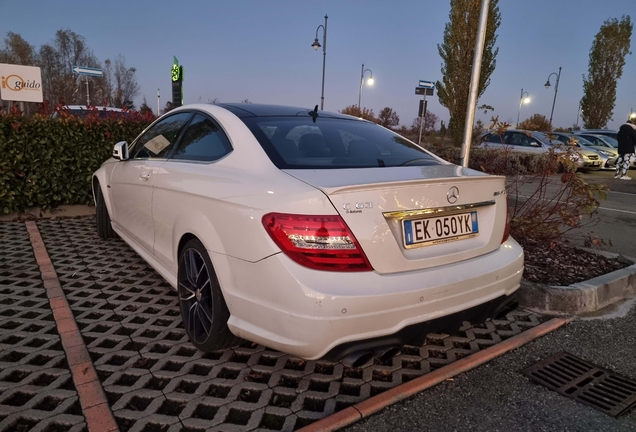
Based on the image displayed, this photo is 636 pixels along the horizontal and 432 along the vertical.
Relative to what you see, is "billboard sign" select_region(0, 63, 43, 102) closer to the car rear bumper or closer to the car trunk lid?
the car rear bumper

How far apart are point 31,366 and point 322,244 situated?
187 centimetres

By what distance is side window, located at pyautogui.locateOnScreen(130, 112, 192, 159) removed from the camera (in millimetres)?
3602

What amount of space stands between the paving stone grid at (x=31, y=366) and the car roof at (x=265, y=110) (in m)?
1.86

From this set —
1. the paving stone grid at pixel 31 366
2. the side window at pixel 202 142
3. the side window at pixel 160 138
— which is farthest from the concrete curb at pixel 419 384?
the side window at pixel 160 138

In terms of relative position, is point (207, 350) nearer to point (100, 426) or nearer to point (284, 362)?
point (284, 362)

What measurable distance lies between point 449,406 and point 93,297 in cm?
274

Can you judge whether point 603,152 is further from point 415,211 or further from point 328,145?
point 415,211

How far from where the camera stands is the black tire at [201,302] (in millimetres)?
2576

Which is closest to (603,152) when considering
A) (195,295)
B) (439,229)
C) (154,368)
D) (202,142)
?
(439,229)

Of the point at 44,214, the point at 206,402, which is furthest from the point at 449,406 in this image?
the point at 44,214

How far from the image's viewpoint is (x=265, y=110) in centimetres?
329

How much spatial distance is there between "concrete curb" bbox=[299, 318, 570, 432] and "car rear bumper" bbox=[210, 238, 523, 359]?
343 mm

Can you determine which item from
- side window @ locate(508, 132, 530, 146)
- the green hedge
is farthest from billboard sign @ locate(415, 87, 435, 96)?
the green hedge

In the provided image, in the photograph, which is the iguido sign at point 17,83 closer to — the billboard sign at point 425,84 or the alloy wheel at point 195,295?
the alloy wheel at point 195,295
